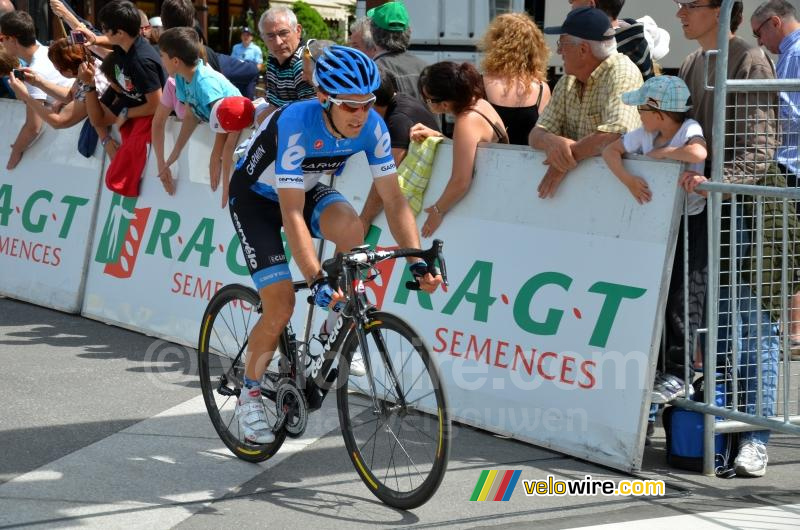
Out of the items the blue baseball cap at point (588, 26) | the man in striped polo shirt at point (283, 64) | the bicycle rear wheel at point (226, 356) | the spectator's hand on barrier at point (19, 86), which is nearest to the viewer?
the bicycle rear wheel at point (226, 356)

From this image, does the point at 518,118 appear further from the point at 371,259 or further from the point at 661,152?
the point at 371,259

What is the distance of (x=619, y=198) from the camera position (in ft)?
18.6

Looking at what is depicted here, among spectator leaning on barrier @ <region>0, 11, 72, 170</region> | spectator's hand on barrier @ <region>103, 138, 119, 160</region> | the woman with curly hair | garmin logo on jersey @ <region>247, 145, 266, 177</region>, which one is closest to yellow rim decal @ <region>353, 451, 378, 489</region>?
garmin logo on jersey @ <region>247, 145, 266, 177</region>

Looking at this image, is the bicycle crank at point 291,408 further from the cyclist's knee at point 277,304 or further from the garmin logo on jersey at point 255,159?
the garmin logo on jersey at point 255,159

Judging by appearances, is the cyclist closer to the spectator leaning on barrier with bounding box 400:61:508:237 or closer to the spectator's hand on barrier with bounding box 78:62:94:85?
the spectator leaning on barrier with bounding box 400:61:508:237

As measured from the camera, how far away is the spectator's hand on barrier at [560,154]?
19.2ft

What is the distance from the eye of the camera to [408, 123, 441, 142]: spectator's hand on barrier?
6.71 meters

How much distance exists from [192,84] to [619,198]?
3.44 metres

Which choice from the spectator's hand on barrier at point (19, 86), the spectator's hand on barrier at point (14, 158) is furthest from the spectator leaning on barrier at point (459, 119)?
the spectator's hand on barrier at point (14, 158)

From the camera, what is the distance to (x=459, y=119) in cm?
649

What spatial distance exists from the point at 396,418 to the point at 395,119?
2335 mm

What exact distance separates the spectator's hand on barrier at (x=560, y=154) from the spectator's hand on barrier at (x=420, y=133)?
98cm

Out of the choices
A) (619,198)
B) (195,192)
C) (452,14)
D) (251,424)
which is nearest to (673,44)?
(452,14)

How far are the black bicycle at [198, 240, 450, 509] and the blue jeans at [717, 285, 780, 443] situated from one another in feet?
5.16
